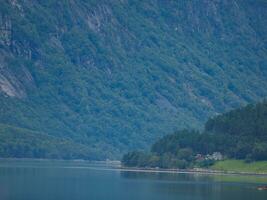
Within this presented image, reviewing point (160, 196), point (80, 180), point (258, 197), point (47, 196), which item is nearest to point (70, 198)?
point (47, 196)

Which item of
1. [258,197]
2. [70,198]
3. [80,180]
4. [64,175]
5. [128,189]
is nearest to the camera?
[70,198]

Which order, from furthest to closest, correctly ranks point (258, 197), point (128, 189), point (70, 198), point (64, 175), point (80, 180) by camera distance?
point (64, 175) < point (80, 180) < point (128, 189) < point (258, 197) < point (70, 198)

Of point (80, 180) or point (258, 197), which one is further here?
point (80, 180)

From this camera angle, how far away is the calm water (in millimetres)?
142875

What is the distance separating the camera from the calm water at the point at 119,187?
143 m

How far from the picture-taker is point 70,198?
13662 centimetres

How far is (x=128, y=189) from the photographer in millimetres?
158875

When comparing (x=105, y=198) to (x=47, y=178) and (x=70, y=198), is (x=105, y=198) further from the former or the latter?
(x=47, y=178)

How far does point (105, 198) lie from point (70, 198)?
15.9 feet

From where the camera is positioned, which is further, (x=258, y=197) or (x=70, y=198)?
(x=258, y=197)

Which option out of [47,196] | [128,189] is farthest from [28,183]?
[47,196]

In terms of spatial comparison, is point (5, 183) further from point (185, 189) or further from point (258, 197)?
point (258, 197)

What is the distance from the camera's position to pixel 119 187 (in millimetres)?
162750

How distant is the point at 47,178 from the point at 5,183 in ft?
66.3
